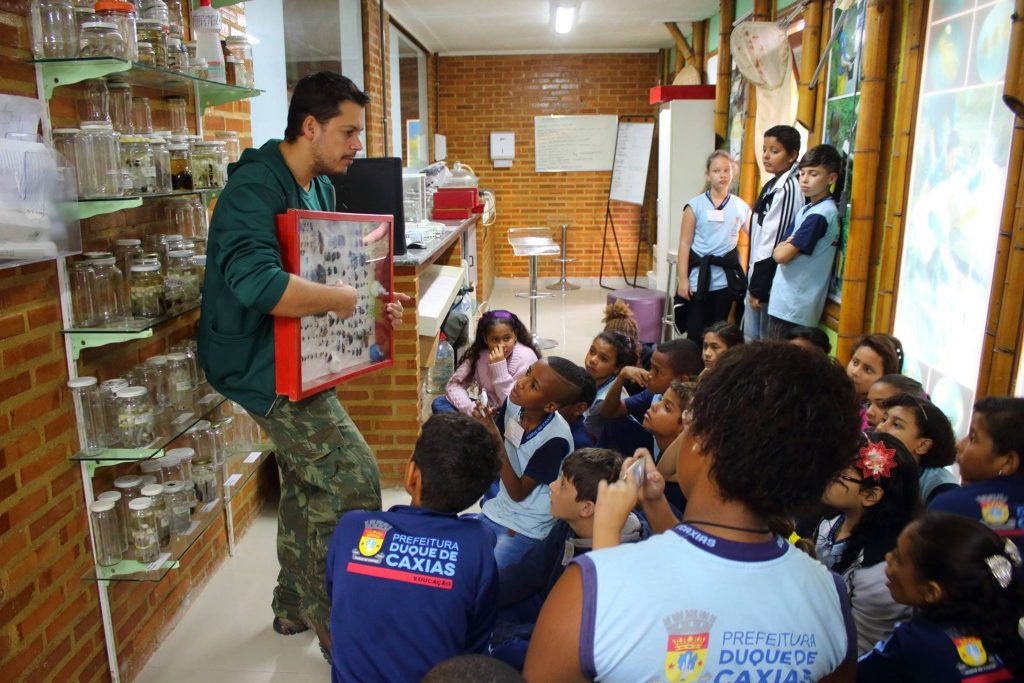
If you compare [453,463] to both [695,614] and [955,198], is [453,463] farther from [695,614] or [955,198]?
[955,198]

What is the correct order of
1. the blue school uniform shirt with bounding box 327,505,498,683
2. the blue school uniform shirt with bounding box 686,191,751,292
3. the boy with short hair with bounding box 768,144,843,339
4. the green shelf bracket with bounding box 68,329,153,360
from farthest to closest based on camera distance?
1. the blue school uniform shirt with bounding box 686,191,751,292
2. the boy with short hair with bounding box 768,144,843,339
3. the green shelf bracket with bounding box 68,329,153,360
4. the blue school uniform shirt with bounding box 327,505,498,683

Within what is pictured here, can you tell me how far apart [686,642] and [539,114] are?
29.6ft

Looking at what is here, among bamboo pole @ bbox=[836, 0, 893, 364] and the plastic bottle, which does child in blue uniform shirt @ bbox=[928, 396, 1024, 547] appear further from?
the plastic bottle

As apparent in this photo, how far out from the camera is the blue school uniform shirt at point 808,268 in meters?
3.68

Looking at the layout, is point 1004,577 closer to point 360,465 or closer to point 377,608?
point 377,608

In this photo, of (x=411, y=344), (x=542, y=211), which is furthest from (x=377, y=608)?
(x=542, y=211)

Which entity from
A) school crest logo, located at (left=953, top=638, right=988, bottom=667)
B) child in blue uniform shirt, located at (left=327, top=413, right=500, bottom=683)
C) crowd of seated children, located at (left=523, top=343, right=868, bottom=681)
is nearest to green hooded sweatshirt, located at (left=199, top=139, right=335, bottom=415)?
child in blue uniform shirt, located at (left=327, top=413, right=500, bottom=683)

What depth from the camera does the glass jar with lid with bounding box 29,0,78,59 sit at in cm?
174

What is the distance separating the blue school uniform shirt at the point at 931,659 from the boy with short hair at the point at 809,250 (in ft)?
8.41

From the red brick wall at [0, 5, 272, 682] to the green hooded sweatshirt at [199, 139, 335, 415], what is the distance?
0.35m

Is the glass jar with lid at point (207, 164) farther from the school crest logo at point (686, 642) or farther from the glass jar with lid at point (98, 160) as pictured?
the school crest logo at point (686, 642)

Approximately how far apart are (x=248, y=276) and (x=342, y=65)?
13.0ft

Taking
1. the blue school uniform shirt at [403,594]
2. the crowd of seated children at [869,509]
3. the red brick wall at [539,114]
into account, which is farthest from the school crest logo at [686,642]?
the red brick wall at [539,114]

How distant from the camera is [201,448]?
2426mm
